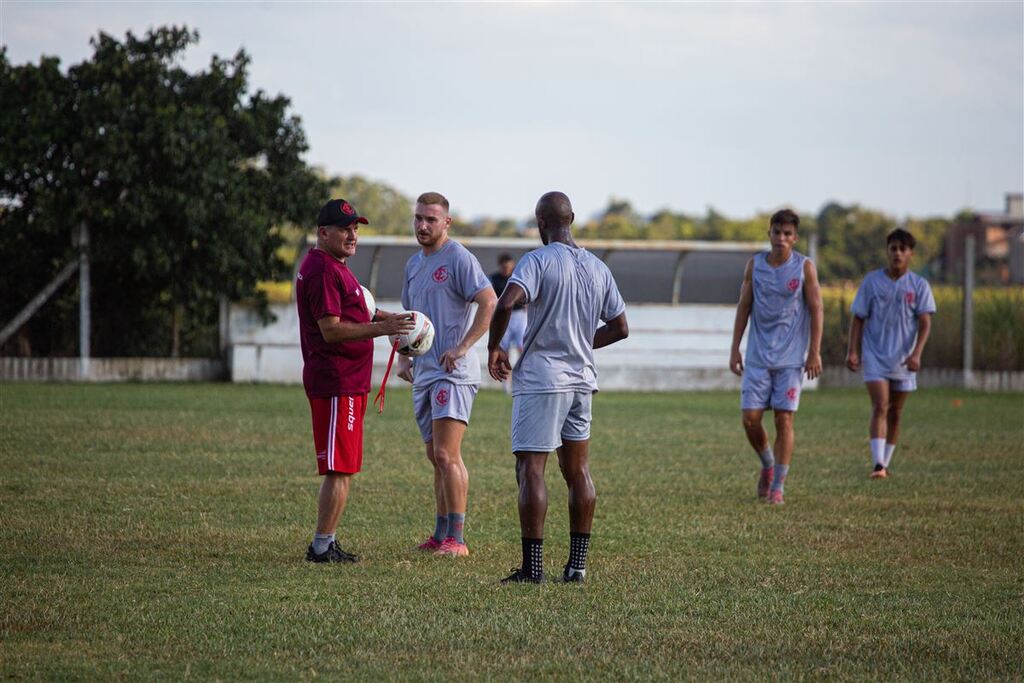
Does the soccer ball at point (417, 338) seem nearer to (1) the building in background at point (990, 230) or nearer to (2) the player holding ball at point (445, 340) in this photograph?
(2) the player holding ball at point (445, 340)

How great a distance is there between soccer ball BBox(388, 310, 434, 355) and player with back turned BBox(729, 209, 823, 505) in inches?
158

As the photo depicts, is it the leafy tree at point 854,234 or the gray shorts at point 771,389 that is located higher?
the leafy tree at point 854,234

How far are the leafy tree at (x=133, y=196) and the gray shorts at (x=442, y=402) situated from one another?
17.6 m

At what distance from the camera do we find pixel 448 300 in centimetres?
873

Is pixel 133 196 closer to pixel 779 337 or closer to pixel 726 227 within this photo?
pixel 779 337

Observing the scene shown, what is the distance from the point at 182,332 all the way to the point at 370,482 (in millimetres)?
16464

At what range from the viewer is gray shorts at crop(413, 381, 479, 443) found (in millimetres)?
8688

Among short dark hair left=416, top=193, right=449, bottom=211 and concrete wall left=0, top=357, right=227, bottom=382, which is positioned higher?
short dark hair left=416, top=193, right=449, bottom=211

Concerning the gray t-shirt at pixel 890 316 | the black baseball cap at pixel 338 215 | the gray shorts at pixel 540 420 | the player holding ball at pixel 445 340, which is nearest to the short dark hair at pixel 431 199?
the player holding ball at pixel 445 340

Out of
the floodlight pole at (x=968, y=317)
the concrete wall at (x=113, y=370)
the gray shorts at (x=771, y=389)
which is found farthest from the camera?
the floodlight pole at (x=968, y=317)

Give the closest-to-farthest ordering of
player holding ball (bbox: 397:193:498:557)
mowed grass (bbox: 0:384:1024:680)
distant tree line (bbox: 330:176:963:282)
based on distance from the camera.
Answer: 1. mowed grass (bbox: 0:384:1024:680)
2. player holding ball (bbox: 397:193:498:557)
3. distant tree line (bbox: 330:176:963:282)

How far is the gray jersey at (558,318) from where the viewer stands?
7.57 m

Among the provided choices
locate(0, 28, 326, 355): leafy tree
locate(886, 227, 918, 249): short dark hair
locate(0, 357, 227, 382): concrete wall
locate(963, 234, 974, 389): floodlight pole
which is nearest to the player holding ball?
locate(886, 227, 918, 249): short dark hair

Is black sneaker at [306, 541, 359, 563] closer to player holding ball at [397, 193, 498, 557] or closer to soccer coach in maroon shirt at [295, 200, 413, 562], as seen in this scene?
soccer coach in maroon shirt at [295, 200, 413, 562]
